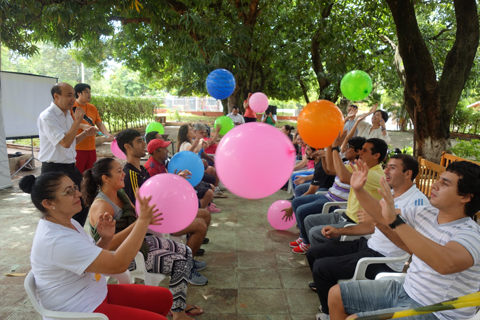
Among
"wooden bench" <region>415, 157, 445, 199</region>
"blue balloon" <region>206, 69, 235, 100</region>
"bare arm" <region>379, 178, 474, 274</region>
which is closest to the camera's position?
"bare arm" <region>379, 178, 474, 274</region>

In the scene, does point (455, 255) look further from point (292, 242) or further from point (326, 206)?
point (292, 242)

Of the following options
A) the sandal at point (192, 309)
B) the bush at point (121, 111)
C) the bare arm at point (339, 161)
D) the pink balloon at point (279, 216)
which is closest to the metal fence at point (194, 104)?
the bush at point (121, 111)

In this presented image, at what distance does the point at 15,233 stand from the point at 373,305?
425cm

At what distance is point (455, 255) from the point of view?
149cm

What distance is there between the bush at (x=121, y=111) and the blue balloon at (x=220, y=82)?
6.52 m

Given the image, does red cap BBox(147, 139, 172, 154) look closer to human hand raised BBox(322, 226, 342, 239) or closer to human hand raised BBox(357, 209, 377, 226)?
human hand raised BBox(322, 226, 342, 239)

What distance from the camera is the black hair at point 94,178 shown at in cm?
236

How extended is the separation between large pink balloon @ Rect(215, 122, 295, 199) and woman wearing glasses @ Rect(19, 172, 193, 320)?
0.52 meters

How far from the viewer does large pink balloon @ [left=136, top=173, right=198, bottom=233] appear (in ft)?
6.95

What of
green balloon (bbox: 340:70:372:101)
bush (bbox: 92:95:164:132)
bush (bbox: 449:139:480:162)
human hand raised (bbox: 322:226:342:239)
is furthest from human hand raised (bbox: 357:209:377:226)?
bush (bbox: 92:95:164:132)

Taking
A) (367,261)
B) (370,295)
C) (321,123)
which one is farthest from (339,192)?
(370,295)

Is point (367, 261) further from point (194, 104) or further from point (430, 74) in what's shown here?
point (194, 104)

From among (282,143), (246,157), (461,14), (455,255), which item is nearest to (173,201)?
(246,157)

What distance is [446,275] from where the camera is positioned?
1.63 meters
